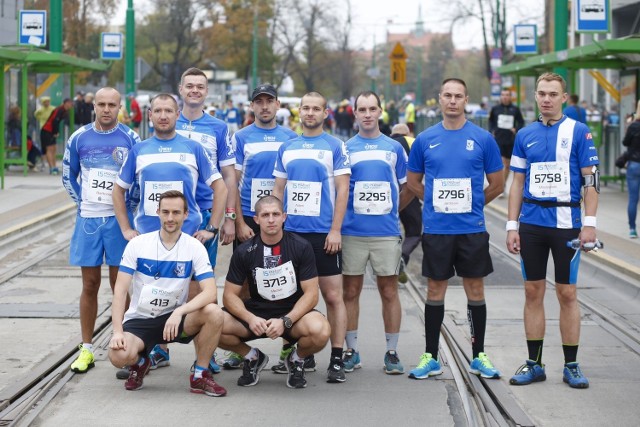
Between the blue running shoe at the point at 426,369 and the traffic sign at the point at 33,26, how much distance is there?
18.2 m

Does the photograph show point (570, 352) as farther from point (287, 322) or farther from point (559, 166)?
point (287, 322)

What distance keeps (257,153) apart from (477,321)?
2053mm

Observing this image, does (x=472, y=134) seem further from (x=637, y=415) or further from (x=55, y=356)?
(x=55, y=356)

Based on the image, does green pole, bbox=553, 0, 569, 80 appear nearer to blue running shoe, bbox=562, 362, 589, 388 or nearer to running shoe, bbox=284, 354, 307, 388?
blue running shoe, bbox=562, 362, 589, 388

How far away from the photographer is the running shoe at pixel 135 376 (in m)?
7.72

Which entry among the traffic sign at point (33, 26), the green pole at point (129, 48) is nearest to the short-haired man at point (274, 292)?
the traffic sign at point (33, 26)

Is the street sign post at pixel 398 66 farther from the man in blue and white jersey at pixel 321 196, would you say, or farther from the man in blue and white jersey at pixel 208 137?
the man in blue and white jersey at pixel 321 196

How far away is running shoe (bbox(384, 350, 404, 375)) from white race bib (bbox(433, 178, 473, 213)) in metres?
1.13

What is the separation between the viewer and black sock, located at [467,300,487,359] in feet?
26.9

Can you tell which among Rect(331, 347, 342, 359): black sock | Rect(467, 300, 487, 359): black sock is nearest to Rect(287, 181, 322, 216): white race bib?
Rect(331, 347, 342, 359): black sock

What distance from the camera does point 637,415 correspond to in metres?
7.11

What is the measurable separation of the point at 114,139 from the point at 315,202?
1568 mm

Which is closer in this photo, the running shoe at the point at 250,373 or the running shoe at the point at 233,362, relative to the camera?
Result: the running shoe at the point at 250,373

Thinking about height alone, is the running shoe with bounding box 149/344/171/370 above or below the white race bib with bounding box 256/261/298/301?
below
